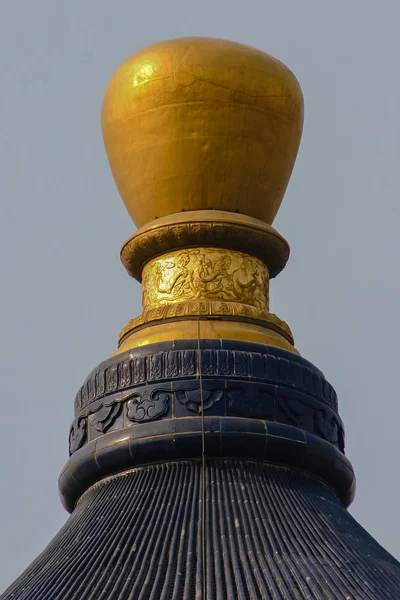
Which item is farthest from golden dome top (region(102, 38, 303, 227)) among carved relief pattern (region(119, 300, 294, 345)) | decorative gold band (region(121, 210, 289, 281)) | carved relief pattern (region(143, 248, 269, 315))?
carved relief pattern (region(119, 300, 294, 345))

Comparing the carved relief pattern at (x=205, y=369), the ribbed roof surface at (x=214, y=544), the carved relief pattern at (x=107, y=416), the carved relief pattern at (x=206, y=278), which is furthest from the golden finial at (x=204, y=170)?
the ribbed roof surface at (x=214, y=544)

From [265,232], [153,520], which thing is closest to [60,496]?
[153,520]

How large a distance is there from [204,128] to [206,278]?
1.59 m

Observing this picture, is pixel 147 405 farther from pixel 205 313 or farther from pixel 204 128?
pixel 204 128

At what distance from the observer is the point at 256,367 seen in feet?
66.1

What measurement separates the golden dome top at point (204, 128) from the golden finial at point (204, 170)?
0.01m

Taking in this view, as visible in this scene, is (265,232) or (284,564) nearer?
(284,564)

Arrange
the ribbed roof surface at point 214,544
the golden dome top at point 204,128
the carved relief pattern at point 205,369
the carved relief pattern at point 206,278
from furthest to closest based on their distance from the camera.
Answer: the golden dome top at point 204,128, the carved relief pattern at point 206,278, the carved relief pattern at point 205,369, the ribbed roof surface at point 214,544

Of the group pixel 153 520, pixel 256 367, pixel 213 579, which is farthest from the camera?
pixel 256 367

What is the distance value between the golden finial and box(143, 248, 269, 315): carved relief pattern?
1 centimetres

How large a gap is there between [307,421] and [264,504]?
1.42 m

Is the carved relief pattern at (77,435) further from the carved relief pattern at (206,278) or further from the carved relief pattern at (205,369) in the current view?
the carved relief pattern at (206,278)

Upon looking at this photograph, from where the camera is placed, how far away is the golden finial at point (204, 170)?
20.9 metres

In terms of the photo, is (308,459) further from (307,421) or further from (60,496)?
(60,496)
